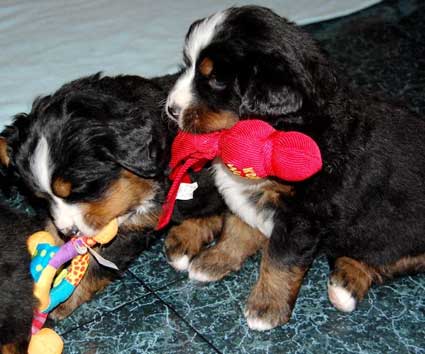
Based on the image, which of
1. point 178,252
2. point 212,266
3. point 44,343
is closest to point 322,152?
point 212,266

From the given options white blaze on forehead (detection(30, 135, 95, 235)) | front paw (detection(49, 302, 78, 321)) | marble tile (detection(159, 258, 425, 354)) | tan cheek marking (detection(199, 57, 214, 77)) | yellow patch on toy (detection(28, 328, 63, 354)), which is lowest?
marble tile (detection(159, 258, 425, 354))

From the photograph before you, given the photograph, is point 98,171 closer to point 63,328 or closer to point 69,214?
point 69,214

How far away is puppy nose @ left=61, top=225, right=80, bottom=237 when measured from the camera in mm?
2637

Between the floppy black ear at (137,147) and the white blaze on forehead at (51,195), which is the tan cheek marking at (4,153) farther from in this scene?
the floppy black ear at (137,147)

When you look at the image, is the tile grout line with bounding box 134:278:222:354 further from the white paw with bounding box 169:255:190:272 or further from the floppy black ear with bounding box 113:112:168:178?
the floppy black ear with bounding box 113:112:168:178

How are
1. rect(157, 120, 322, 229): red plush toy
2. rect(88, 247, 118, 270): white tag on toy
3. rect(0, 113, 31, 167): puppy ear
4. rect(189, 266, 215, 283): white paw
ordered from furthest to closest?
rect(189, 266, 215, 283): white paw → rect(88, 247, 118, 270): white tag on toy → rect(0, 113, 31, 167): puppy ear → rect(157, 120, 322, 229): red plush toy

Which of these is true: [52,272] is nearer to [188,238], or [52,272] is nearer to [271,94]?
[188,238]

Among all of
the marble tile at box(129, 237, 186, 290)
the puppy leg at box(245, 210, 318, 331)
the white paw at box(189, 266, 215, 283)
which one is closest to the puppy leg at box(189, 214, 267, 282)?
the white paw at box(189, 266, 215, 283)

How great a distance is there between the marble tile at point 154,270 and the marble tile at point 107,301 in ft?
0.14

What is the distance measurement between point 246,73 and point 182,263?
101 centimetres

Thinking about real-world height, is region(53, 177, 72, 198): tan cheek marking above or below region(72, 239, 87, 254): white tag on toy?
above

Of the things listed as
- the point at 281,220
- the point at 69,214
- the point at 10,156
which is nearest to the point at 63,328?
the point at 69,214

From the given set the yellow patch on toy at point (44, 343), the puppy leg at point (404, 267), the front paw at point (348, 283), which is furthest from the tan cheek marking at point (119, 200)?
the puppy leg at point (404, 267)

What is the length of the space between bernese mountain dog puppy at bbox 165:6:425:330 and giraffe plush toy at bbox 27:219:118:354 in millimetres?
610
